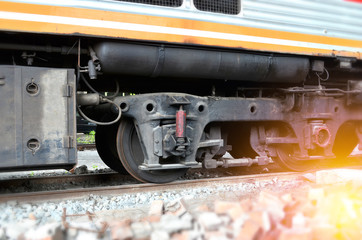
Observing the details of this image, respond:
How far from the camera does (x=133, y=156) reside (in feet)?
13.7

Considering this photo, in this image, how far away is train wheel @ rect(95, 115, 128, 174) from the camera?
467 cm

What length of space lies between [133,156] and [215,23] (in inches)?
79.6

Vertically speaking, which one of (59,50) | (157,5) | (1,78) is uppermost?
(157,5)

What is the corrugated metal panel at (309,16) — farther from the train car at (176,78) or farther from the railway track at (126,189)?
the railway track at (126,189)

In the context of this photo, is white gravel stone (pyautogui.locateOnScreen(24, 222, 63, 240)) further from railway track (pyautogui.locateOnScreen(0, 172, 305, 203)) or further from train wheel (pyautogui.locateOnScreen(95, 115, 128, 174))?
train wheel (pyautogui.locateOnScreen(95, 115, 128, 174))

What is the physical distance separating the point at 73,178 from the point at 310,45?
401 cm

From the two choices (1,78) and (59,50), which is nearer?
(1,78)

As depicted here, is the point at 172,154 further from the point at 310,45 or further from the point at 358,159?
the point at 358,159

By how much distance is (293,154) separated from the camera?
4.96m

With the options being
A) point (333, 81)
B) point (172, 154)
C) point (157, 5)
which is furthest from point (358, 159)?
point (157, 5)

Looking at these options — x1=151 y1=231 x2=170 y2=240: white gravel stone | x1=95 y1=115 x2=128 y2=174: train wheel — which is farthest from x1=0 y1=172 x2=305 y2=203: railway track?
x1=151 y1=231 x2=170 y2=240: white gravel stone

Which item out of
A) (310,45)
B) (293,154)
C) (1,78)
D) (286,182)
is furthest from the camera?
(293,154)

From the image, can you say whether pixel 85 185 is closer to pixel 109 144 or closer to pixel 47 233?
pixel 109 144

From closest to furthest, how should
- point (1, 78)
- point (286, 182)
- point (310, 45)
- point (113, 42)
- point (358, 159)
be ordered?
1. point (1, 78)
2. point (113, 42)
3. point (310, 45)
4. point (286, 182)
5. point (358, 159)
